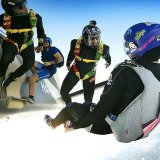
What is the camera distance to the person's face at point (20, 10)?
598 centimetres

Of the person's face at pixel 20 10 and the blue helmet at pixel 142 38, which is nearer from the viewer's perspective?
the blue helmet at pixel 142 38

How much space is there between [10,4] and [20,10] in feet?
0.74

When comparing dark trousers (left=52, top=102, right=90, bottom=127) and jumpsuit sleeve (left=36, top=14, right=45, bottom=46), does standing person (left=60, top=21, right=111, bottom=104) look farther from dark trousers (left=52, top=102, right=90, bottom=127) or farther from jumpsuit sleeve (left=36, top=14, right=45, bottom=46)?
dark trousers (left=52, top=102, right=90, bottom=127)

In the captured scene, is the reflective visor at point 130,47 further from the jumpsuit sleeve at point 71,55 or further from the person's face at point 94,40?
the jumpsuit sleeve at point 71,55

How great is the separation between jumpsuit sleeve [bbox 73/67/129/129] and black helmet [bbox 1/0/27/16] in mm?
2908

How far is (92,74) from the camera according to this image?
8.29m

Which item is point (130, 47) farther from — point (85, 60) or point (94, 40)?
point (85, 60)

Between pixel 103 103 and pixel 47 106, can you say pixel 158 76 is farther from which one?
pixel 47 106

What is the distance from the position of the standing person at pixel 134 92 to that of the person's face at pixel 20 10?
2.73m

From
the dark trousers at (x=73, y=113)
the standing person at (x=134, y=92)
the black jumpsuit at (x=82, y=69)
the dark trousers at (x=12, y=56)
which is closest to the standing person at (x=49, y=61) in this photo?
the black jumpsuit at (x=82, y=69)

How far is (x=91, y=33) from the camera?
7.31 meters

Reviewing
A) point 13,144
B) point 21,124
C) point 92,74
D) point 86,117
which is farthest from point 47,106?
point 86,117

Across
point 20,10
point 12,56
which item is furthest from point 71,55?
point 20,10

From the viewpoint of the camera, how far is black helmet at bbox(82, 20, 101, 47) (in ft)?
24.0
